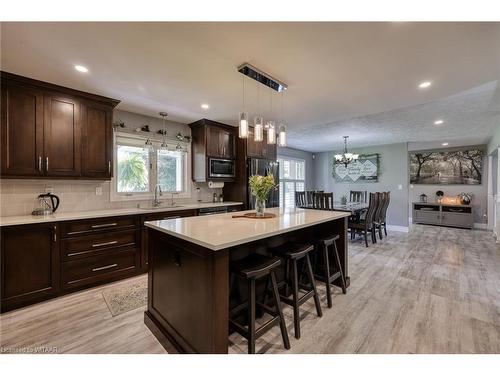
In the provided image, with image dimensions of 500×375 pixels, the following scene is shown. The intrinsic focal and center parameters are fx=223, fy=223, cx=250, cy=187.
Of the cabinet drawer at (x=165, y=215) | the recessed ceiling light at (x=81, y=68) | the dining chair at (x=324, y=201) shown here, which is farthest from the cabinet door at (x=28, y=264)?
the dining chair at (x=324, y=201)

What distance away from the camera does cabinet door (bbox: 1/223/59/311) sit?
215cm

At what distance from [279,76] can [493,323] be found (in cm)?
305

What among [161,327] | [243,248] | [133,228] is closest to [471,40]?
[243,248]

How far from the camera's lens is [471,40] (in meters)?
1.68

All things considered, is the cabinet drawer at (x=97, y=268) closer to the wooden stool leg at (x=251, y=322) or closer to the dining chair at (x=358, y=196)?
the wooden stool leg at (x=251, y=322)

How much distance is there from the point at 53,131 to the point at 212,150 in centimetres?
219

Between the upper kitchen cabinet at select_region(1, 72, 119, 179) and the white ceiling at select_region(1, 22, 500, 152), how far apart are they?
0.66ft

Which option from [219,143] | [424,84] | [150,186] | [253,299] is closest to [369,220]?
[424,84]

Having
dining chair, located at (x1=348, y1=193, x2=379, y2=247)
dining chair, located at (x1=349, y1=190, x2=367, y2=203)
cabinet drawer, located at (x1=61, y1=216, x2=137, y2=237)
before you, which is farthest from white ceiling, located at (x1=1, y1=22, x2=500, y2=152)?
dining chair, located at (x1=349, y1=190, x2=367, y2=203)

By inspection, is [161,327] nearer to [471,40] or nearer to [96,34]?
[96,34]

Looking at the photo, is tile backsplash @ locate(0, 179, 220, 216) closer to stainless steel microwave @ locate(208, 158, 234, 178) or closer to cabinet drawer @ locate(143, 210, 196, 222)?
cabinet drawer @ locate(143, 210, 196, 222)

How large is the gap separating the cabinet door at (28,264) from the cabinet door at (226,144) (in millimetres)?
2699

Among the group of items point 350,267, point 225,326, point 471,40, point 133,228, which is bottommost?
point 350,267

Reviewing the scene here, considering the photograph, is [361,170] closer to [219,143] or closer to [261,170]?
[261,170]
